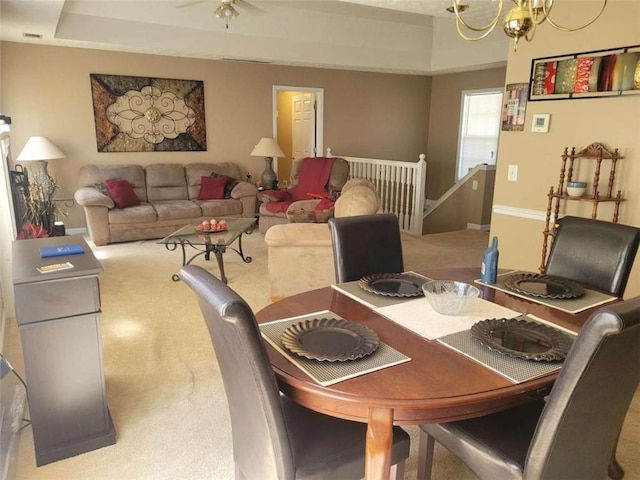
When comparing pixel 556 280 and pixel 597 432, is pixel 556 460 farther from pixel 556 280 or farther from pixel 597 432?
pixel 556 280

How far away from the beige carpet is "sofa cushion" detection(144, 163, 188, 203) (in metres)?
1.85

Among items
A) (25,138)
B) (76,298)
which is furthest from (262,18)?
(76,298)

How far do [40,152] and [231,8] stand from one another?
107 inches

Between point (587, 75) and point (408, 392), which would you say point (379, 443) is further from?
point (587, 75)

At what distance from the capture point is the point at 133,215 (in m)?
5.46

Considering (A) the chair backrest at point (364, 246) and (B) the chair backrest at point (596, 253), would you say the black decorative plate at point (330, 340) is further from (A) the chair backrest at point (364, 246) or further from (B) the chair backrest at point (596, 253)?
(B) the chair backrest at point (596, 253)

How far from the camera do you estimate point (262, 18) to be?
20.3ft

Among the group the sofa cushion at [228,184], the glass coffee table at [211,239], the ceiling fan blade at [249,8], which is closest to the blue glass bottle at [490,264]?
the glass coffee table at [211,239]

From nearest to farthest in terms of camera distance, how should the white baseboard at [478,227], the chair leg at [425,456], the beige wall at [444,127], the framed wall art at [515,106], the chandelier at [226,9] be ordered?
the chair leg at [425,456] → the framed wall art at [515,106] → the chandelier at [226,9] → the white baseboard at [478,227] → the beige wall at [444,127]

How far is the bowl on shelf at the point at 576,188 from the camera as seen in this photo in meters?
3.10

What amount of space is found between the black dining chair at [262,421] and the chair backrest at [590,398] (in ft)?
1.42

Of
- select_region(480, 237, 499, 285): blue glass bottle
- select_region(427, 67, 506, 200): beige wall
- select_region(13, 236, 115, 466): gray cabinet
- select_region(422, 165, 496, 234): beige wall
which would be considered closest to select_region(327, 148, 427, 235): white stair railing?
select_region(422, 165, 496, 234): beige wall

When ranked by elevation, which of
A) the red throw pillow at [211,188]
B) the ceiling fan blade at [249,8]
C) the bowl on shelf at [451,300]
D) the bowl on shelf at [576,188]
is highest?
the ceiling fan blade at [249,8]

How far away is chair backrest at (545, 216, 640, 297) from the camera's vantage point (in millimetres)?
1978
